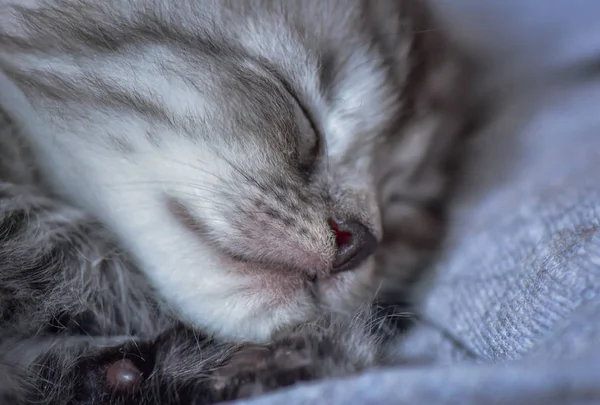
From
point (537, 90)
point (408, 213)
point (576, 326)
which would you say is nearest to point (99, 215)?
point (408, 213)

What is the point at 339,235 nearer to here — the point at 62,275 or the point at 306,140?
the point at 306,140

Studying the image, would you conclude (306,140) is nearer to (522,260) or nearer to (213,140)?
(213,140)

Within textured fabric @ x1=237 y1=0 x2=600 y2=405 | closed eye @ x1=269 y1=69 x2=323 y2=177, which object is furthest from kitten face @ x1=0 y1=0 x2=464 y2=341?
textured fabric @ x1=237 y1=0 x2=600 y2=405

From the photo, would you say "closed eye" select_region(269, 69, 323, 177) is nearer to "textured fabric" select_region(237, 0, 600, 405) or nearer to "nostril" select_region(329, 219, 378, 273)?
"nostril" select_region(329, 219, 378, 273)

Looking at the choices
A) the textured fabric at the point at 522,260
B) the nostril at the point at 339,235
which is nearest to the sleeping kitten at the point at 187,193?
the nostril at the point at 339,235

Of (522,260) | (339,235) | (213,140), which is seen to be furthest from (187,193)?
(522,260)

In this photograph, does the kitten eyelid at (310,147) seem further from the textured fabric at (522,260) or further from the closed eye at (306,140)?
the textured fabric at (522,260)

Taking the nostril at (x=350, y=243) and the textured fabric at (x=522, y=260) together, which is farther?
the nostril at (x=350, y=243)

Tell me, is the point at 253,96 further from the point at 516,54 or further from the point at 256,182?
the point at 516,54

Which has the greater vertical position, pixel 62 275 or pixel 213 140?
pixel 213 140
